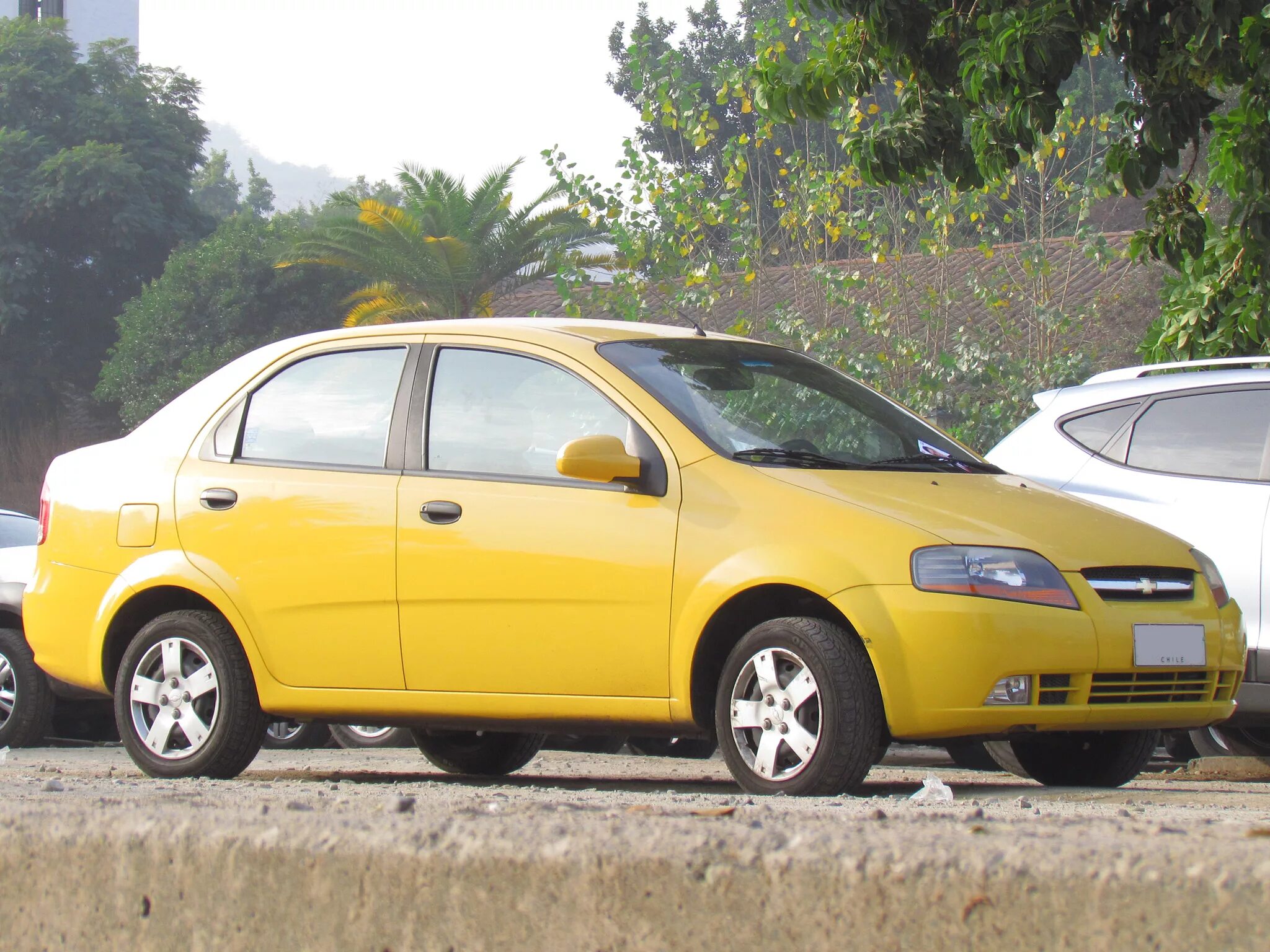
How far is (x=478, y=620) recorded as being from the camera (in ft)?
18.2

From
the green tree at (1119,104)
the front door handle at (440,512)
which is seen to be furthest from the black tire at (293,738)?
the front door handle at (440,512)

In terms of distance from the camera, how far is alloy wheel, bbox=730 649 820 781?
16.1ft

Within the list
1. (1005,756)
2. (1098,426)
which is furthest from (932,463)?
(1098,426)

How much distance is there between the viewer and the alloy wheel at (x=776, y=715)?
4.91 meters

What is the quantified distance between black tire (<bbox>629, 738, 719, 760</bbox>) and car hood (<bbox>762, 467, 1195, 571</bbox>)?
151 inches

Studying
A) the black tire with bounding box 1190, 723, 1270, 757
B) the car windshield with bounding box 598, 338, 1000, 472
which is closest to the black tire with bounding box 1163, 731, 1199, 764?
the black tire with bounding box 1190, 723, 1270, 757

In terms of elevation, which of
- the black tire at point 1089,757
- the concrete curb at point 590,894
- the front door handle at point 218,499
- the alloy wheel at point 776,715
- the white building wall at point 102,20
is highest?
the white building wall at point 102,20

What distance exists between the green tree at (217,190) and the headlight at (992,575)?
70946 mm

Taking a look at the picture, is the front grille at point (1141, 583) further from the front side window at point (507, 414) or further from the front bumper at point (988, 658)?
the front side window at point (507, 414)

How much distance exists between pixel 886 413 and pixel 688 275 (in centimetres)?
1095

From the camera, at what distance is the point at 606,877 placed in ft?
8.24

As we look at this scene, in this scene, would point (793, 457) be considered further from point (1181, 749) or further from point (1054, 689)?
point (1181, 749)

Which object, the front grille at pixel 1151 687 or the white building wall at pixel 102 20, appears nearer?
the front grille at pixel 1151 687

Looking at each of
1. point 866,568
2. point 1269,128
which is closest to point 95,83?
point 1269,128
